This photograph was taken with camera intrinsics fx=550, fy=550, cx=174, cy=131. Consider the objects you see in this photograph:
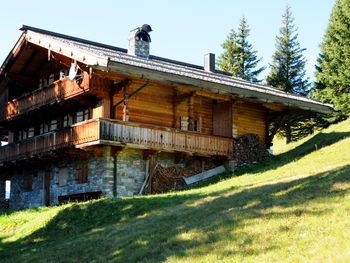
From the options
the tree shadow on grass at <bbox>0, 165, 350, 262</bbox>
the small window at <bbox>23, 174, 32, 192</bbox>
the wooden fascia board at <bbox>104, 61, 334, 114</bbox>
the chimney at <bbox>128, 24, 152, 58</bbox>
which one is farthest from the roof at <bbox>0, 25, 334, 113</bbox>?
the small window at <bbox>23, 174, 32, 192</bbox>

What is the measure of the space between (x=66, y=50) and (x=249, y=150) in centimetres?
1082

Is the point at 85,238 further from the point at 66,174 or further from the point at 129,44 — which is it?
the point at 129,44

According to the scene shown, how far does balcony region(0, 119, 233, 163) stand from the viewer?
23406 millimetres

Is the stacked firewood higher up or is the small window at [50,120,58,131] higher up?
the small window at [50,120,58,131]

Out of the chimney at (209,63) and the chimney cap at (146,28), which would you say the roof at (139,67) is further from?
the chimney at (209,63)

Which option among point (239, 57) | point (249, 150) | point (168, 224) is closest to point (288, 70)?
point (239, 57)

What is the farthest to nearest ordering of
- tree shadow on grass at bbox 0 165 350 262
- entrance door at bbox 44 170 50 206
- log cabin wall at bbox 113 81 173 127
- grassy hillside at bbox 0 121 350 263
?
entrance door at bbox 44 170 50 206
log cabin wall at bbox 113 81 173 127
tree shadow on grass at bbox 0 165 350 262
grassy hillside at bbox 0 121 350 263

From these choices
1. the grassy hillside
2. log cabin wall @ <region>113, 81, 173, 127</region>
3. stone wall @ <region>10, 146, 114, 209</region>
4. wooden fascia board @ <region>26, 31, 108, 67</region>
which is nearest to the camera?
the grassy hillside

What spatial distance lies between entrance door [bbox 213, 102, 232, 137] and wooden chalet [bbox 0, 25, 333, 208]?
0.05 metres

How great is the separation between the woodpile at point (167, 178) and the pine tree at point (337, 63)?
586 inches

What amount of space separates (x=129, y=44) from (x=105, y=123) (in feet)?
29.8

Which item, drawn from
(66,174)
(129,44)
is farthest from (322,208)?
(129,44)

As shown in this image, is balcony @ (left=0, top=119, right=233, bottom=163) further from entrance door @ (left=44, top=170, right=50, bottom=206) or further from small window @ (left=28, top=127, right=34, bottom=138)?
small window @ (left=28, top=127, right=34, bottom=138)

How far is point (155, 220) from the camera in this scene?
15516 mm
